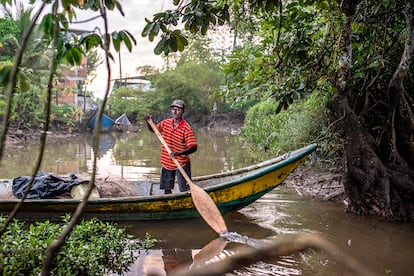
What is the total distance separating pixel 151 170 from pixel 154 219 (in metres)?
4.70

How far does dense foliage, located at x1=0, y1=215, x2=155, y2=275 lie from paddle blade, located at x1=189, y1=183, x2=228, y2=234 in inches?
24.2

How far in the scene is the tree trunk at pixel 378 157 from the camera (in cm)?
526

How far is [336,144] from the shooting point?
20.8 feet

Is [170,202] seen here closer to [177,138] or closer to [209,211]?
[177,138]

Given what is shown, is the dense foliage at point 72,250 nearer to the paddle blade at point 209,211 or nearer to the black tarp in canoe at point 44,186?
the paddle blade at point 209,211

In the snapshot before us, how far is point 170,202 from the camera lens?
5.20 meters

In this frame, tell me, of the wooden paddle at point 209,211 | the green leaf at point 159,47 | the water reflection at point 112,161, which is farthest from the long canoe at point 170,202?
the water reflection at point 112,161

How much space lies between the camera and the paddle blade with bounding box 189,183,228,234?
3711mm

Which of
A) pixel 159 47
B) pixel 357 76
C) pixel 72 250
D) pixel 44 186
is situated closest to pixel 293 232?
pixel 357 76

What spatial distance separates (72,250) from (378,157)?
4.17 m

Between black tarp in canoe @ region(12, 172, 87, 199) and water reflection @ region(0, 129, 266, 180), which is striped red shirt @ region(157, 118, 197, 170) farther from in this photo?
water reflection @ region(0, 129, 266, 180)

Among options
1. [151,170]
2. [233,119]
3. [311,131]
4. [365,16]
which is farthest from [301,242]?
[233,119]

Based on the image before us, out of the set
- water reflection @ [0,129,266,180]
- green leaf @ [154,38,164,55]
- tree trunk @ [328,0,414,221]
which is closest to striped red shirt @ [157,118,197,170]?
tree trunk @ [328,0,414,221]

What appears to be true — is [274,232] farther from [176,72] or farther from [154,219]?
[176,72]
